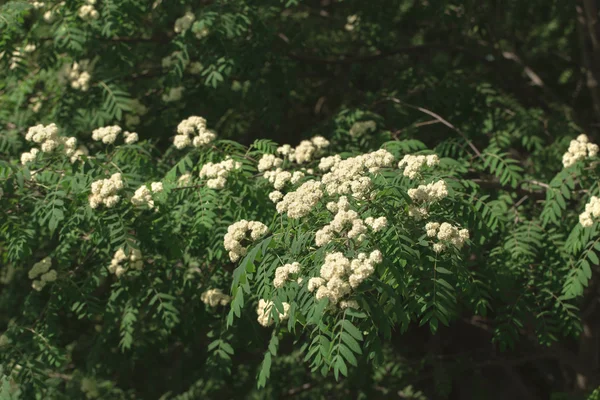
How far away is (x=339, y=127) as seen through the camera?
662 cm

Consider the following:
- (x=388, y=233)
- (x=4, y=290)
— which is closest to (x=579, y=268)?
(x=388, y=233)

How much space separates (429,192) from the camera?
4258 mm

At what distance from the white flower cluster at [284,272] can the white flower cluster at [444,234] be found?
0.66m

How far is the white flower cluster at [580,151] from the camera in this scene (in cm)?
526

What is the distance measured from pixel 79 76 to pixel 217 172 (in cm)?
234

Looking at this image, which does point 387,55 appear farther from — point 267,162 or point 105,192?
point 105,192

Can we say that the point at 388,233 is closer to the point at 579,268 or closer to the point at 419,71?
the point at 579,268

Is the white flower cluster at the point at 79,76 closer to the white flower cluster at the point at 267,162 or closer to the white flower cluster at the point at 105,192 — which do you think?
the white flower cluster at the point at 105,192

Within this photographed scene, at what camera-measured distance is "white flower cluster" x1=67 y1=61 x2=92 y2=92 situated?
670 cm

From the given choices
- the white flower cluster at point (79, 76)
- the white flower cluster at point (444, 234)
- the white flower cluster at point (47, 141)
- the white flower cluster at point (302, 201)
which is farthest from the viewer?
the white flower cluster at point (79, 76)

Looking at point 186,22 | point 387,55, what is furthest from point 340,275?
point 387,55

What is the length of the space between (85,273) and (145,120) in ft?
5.85

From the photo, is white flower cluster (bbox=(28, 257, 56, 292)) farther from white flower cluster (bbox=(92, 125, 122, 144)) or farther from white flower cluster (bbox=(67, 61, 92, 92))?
white flower cluster (bbox=(67, 61, 92, 92))

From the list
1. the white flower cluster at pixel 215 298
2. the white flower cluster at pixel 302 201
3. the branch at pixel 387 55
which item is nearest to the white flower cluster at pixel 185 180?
the white flower cluster at pixel 215 298
